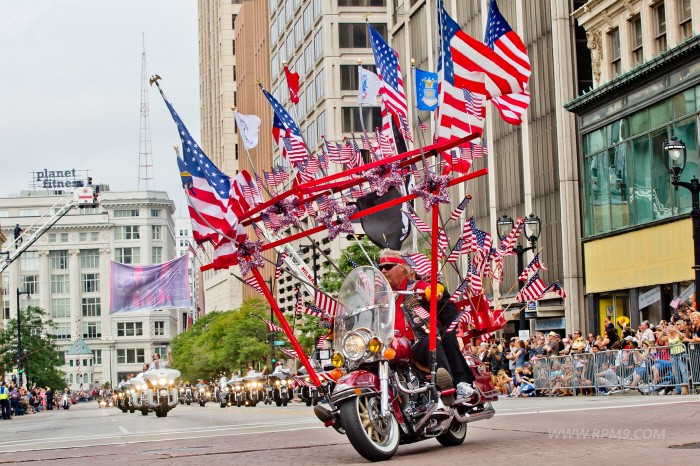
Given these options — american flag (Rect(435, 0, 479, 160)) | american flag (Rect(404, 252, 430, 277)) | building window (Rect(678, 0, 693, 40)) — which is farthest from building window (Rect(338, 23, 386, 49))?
american flag (Rect(435, 0, 479, 160))

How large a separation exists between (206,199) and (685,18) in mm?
24582

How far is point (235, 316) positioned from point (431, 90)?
6991cm

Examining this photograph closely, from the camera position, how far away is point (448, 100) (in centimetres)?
1341

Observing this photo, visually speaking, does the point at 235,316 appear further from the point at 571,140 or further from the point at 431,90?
the point at 431,90

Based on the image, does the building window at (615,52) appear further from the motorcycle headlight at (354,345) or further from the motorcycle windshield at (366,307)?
the motorcycle headlight at (354,345)

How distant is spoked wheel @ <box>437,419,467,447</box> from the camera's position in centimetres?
1228

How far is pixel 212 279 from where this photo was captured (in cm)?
16712

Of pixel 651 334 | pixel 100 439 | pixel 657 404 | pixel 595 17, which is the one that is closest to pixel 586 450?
pixel 657 404

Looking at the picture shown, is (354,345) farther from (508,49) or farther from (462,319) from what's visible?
(508,49)

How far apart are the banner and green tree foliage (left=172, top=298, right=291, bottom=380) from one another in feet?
103

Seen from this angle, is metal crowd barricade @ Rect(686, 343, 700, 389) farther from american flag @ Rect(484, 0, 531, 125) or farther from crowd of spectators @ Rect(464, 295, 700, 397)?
american flag @ Rect(484, 0, 531, 125)

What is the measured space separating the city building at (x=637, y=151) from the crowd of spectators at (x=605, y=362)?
3.12m

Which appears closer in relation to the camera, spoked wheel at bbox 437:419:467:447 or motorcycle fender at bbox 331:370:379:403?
motorcycle fender at bbox 331:370:379:403

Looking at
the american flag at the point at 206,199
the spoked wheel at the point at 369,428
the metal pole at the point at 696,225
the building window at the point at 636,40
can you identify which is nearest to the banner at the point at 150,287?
the building window at the point at 636,40
